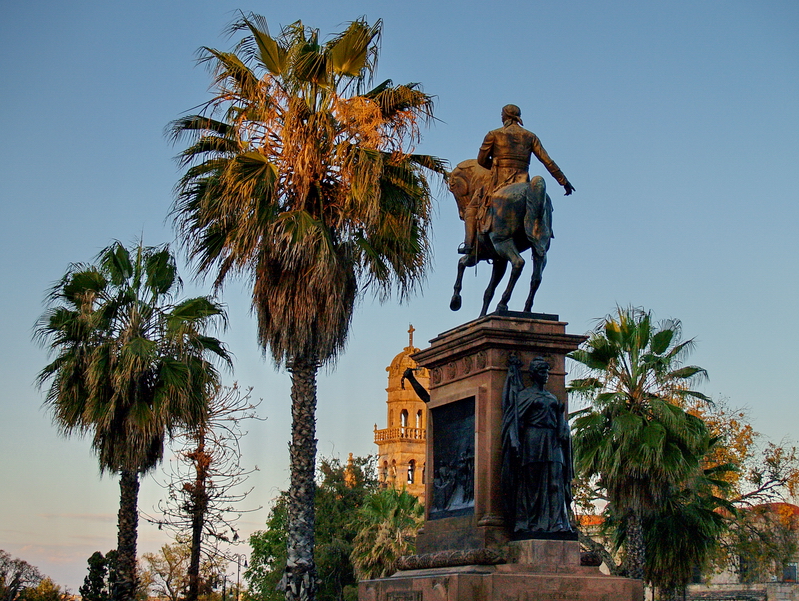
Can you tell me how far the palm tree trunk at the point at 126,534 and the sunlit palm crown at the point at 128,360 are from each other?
0.43 meters

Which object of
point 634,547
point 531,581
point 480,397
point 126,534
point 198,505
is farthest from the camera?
point 198,505

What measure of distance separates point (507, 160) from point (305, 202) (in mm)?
5689

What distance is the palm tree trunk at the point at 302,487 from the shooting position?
16625 mm

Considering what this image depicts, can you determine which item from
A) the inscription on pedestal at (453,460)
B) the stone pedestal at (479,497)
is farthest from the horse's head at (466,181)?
the inscription on pedestal at (453,460)

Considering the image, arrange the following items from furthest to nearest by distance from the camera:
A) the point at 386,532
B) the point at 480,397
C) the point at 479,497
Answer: the point at 386,532, the point at 480,397, the point at 479,497

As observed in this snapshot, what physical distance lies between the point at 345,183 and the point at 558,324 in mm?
6742

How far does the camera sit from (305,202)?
17.7 m

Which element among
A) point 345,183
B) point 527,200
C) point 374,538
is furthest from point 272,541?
point 527,200

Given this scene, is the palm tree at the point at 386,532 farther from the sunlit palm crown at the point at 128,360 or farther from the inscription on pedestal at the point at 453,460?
the inscription on pedestal at the point at 453,460

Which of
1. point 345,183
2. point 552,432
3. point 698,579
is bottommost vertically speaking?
point 698,579

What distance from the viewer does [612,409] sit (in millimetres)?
24500

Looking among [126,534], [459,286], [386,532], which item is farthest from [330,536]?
[459,286]

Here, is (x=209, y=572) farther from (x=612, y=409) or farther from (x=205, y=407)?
(x=612, y=409)

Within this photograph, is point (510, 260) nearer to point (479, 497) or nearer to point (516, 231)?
point (516, 231)
